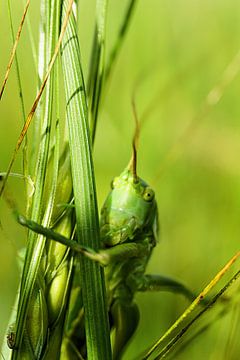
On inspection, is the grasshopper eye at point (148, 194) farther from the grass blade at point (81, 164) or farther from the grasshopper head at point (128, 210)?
the grass blade at point (81, 164)

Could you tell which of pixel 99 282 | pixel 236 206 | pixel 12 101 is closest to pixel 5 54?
pixel 12 101

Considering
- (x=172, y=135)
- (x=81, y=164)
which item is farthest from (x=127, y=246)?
(x=172, y=135)

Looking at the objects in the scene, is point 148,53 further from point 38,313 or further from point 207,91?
point 38,313

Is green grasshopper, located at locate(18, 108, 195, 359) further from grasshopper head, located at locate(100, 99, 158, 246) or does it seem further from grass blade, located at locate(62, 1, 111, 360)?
grass blade, located at locate(62, 1, 111, 360)

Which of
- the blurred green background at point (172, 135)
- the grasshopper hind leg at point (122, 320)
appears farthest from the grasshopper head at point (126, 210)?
the blurred green background at point (172, 135)

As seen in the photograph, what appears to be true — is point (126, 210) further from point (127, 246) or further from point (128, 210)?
point (127, 246)

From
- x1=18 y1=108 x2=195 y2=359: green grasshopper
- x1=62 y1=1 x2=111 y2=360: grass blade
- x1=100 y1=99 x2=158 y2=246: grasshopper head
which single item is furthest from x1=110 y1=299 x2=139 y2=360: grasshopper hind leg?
x1=62 y1=1 x2=111 y2=360: grass blade
